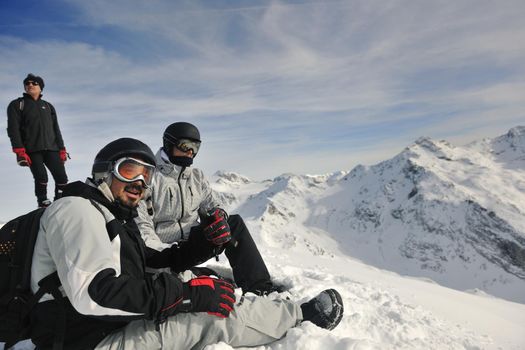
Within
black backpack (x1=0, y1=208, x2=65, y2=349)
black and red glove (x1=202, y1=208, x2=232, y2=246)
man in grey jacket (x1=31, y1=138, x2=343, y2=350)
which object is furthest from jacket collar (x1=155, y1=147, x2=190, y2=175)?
black backpack (x1=0, y1=208, x2=65, y2=349)

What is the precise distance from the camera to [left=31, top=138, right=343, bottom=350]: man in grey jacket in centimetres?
271

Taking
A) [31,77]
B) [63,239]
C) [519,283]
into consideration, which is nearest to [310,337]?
[63,239]

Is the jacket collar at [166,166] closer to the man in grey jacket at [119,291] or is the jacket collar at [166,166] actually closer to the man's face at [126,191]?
the man in grey jacket at [119,291]

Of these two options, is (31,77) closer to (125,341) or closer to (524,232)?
(125,341)

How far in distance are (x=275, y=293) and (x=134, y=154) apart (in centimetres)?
363

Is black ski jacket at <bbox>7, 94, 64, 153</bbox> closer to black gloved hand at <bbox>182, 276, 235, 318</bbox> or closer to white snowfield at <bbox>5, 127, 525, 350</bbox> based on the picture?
white snowfield at <bbox>5, 127, 525, 350</bbox>

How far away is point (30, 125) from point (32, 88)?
0.97m

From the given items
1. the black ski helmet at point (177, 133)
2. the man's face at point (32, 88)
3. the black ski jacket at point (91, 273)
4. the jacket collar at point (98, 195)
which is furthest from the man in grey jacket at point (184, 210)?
the man's face at point (32, 88)

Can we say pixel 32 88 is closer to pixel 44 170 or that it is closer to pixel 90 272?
pixel 44 170

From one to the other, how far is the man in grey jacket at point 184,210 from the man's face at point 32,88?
4899 mm

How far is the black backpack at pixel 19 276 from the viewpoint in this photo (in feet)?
9.33

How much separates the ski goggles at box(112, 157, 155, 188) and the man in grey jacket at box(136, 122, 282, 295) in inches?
60.3

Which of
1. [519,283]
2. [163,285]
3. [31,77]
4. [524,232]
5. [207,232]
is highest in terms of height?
[31,77]

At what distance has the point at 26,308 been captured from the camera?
2893 mm
